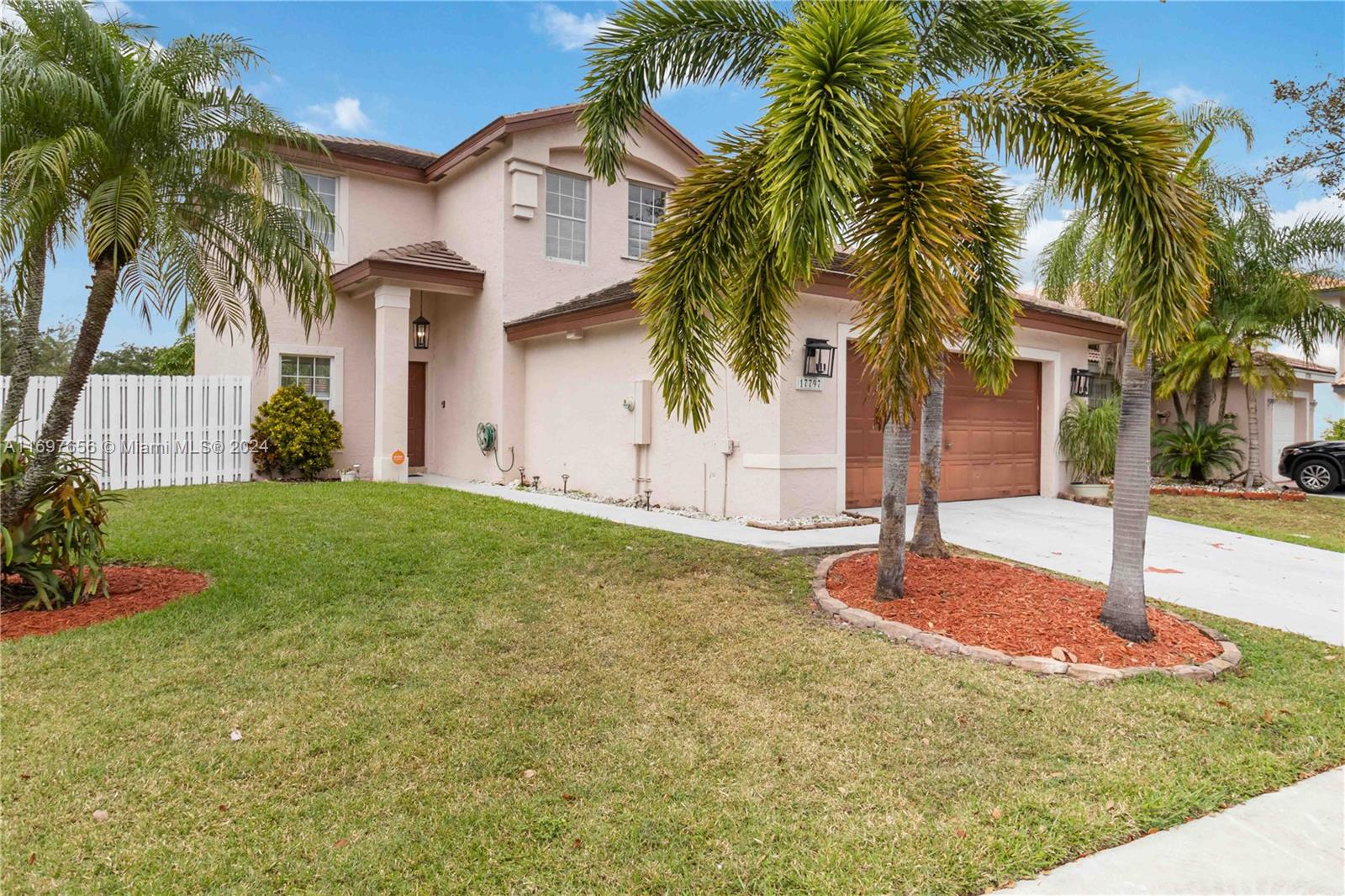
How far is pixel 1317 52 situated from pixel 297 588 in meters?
18.3

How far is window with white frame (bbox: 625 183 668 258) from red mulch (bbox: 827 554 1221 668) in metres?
9.77

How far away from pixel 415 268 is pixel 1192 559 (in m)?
11.6

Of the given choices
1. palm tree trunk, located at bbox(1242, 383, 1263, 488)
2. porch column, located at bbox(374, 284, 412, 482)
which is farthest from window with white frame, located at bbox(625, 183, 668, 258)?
palm tree trunk, located at bbox(1242, 383, 1263, 488)

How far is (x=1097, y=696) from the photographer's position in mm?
3977

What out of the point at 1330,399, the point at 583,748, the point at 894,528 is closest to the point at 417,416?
the point at 894,528

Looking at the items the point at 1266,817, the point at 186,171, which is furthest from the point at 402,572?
the point at 1266,817

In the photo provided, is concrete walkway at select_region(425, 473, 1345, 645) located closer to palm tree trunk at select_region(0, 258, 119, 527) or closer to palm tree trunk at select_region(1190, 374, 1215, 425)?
palm tree trunk at select_region(0, 258, 119, 527)

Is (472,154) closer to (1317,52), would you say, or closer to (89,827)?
(89,827)

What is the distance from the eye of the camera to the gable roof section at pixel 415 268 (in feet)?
40.7

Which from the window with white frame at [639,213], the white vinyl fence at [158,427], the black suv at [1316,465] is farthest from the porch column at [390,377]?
the black suv at [1316,465]

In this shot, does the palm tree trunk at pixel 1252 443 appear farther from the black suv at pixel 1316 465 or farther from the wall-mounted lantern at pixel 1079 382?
the wall-mounted lantern at pixel 1079 382

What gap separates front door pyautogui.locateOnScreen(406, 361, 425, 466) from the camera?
1548cm

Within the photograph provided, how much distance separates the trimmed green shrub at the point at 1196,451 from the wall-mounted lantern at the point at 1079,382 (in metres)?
5.30

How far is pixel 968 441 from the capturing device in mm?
11133
